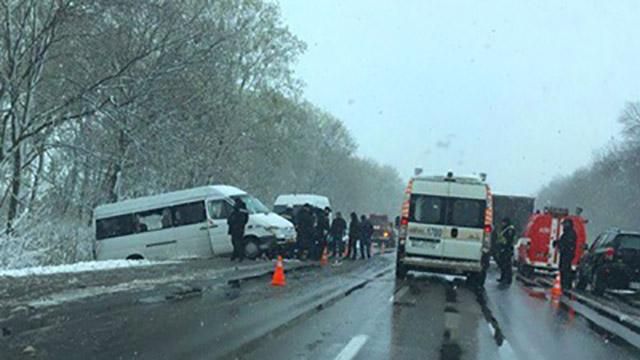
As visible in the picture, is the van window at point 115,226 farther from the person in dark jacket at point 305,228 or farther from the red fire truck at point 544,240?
the red fire truck at point 544,240

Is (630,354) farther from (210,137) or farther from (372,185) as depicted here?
(372,185)

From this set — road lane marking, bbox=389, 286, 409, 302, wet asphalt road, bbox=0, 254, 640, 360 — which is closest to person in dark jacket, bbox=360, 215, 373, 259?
road lane marking, bbox=389, 286, 409, 302

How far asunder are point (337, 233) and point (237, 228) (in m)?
8.33

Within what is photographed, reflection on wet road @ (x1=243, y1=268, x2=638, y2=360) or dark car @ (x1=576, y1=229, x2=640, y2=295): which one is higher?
dark car @ (x1=576, y1=229, x2=640, y2=295)

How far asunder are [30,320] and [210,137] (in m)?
32.5

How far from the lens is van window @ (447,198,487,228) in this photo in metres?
20.6

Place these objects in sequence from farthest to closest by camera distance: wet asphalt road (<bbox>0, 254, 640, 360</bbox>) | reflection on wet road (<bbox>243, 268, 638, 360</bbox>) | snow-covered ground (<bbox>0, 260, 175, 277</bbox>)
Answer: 1. snow-covered ground (<bbox>0, 260, 175, 277</bbox>)
2. reflection on wet road (<bbox>243, 268, 638, 360</bbox>)
3. wet asphalt road (<bbox>0, 254, 640, 360</bbox>)

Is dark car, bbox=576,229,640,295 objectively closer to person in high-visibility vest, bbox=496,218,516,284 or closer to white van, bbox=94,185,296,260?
person in high-visibility vest, bbox=496,218,516,284

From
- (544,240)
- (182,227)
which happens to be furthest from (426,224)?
(544,240)

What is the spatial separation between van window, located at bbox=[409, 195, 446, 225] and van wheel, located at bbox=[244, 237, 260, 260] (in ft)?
25.1

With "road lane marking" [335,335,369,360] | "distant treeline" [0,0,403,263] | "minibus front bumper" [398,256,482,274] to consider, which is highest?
"distant treeline" [0,0,403,263]

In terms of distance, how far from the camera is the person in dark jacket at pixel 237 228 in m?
24.3

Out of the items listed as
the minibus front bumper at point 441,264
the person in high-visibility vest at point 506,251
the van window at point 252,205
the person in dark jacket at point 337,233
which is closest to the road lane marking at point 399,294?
the minibus front bumper at point 441,264

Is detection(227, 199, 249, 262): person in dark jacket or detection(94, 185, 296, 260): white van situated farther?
detection(94, 185, 296, 260): white van
